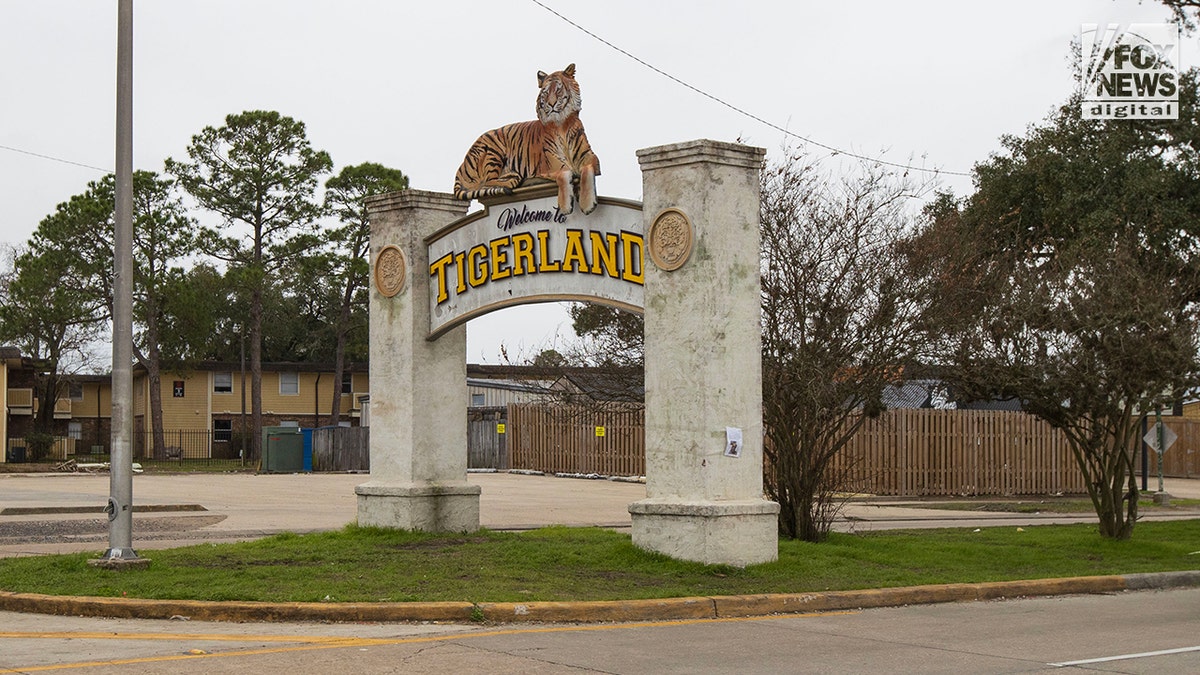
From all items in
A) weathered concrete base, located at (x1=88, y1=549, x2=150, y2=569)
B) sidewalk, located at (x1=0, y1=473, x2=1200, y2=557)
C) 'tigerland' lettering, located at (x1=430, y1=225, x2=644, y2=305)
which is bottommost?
sidewalk, located at (x1=0, y1=473, x2=1200, y2=557)

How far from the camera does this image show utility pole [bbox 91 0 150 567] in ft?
44.9

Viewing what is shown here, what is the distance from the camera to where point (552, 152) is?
1568cm

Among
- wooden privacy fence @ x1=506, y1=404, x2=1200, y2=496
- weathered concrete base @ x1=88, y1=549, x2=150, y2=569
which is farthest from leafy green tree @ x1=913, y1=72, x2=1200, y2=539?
weathered concrete base @ x1=88, y1=549, x2=150, y2=569

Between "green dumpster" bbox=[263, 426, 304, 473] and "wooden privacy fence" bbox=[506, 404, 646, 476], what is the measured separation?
10229mm

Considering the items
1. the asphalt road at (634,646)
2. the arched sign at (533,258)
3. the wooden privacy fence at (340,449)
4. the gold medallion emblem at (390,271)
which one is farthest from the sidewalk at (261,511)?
the wooden privacy fence at (340,449)

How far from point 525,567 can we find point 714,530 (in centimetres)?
197

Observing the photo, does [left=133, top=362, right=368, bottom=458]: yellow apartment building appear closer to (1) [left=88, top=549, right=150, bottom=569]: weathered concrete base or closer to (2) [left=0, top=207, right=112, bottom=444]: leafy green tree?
(2) [left=0, top=207, right=112, bottom=444]: leafy green tree

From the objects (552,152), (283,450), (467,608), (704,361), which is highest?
(552,152)

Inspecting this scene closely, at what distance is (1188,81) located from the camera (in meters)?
29.0

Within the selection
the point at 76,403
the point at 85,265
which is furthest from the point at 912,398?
the point at 76,403

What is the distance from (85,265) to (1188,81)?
44411 mm

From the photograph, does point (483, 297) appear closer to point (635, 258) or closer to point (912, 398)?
point (635, 258)

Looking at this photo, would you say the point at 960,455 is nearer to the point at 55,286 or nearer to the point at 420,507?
the point at 420,507

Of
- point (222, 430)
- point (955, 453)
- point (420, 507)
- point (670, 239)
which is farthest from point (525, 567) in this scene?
point (222, 430)
